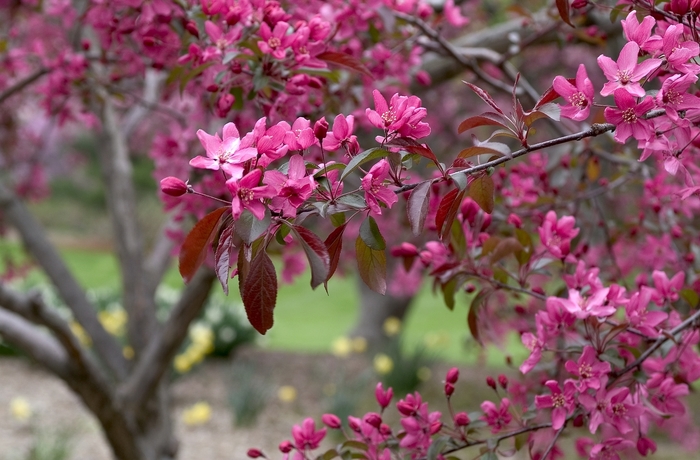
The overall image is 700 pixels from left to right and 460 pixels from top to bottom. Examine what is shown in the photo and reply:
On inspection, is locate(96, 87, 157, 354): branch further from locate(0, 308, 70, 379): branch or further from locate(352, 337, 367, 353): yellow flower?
locate(352, 337, 367, 353): yellow flower

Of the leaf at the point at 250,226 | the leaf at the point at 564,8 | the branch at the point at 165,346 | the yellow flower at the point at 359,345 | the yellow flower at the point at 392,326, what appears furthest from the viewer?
the yellow flower at the point at 392,326

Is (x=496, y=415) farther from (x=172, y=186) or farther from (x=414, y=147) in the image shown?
(x=172, y=186)

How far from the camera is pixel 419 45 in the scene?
1891 millimetres

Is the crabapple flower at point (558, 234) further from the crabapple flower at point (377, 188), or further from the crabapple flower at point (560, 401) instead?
the crabapple flower at point (377, 188)

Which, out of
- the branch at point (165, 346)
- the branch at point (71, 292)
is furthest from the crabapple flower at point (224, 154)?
the branch at point (71, 292)

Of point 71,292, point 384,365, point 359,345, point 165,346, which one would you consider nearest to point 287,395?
point 384,365

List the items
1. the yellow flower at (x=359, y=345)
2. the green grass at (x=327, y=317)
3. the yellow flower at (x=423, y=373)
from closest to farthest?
the yellow flower at (x=423, y=373), the yellow flower at (x=359, y=345), the green grass at (x=327, y=317)

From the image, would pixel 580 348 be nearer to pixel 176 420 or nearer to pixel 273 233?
pixel 273 233

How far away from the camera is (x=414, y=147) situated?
0.80m

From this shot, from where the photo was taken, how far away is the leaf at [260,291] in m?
0.77

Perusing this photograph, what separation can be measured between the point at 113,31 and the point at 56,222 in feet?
A: 48.6

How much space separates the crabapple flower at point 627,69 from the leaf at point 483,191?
172 mm

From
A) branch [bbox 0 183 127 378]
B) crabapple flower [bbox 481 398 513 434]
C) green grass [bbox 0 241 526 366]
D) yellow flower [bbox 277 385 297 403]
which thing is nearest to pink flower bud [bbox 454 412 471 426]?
crabapple flower [bbox 481 398 513 434]

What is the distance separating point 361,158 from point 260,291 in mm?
188
